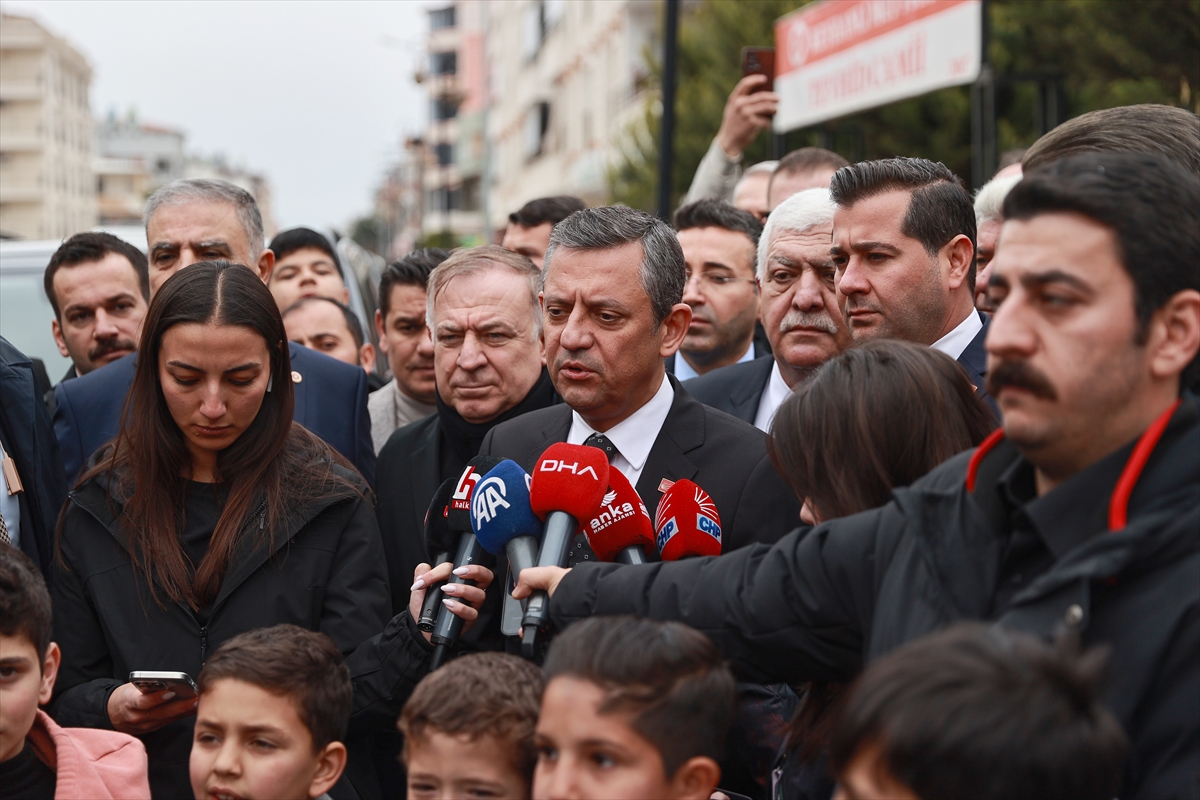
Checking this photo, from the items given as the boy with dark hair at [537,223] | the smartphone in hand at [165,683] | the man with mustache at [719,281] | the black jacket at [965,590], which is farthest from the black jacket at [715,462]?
the boy with dark hair at [537,223]

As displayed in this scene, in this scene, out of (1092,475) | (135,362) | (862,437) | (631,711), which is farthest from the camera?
(135,362)

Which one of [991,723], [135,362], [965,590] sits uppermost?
[135,362]

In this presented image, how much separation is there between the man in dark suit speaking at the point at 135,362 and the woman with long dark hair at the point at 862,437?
2212 mm

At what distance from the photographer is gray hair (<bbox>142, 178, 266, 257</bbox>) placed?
5344 mm

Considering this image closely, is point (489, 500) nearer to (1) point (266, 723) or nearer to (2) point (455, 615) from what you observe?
(2) point (455, 615)

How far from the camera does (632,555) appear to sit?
9.45 ft

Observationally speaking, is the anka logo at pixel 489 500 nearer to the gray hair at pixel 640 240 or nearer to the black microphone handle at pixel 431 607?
the black microphone handle at pixel 431 607

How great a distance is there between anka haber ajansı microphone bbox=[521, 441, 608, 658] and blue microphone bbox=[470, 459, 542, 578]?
1.6 inches

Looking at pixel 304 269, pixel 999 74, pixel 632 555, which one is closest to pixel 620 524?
pixel 632 555

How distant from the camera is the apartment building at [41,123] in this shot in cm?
7844

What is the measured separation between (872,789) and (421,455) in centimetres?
276

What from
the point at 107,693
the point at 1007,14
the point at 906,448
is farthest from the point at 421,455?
the point at 1007,14

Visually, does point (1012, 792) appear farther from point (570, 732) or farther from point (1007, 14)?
point (1007, 14)

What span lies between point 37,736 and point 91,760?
0.45 ft
